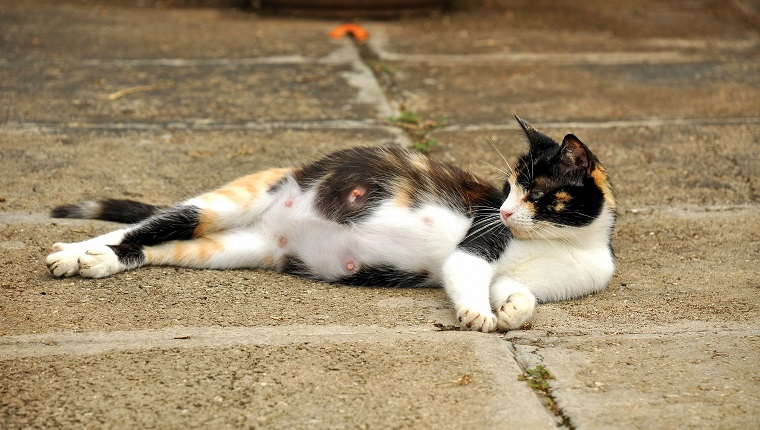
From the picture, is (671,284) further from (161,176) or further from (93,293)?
(161,176)

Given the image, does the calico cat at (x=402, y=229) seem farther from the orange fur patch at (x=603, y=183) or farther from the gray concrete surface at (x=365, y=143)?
the gray concrete surface at (x=365, y=143)

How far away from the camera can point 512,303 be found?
134 inches

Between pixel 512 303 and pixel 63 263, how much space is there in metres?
1.73

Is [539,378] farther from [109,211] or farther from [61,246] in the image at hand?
[109,211]

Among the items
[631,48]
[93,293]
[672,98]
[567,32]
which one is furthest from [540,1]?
[93,293]

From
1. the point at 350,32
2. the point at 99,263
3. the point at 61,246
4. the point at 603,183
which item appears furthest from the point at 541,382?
the point at 350,32

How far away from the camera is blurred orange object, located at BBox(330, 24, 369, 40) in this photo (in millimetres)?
7926

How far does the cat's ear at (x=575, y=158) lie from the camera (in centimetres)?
359

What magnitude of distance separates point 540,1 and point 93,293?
6763 millimetres

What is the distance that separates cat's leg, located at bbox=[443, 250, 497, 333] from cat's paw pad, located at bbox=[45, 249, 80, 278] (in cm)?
145

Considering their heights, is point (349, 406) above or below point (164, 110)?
above

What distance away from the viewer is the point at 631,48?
7.74m

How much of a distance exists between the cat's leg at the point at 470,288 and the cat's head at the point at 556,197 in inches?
8.4

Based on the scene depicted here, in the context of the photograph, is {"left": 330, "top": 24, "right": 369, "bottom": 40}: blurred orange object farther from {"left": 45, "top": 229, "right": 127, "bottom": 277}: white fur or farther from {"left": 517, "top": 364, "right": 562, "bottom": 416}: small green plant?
{"left": 517, "top": 364, "right": 562, "bottom": 416}: small green plant
